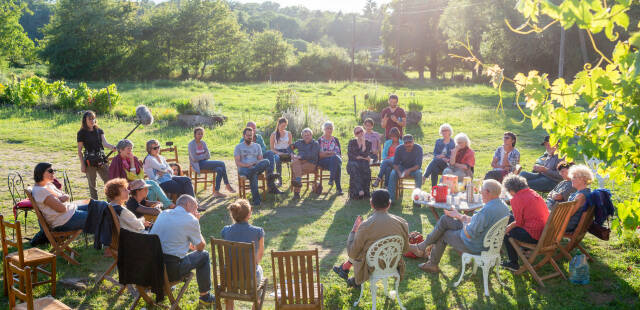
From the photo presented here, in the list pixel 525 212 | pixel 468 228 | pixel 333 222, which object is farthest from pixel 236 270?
pixel 333 222

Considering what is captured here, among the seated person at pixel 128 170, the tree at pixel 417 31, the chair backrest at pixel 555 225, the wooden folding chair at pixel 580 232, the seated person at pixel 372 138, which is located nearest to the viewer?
the chair backrest at pixel 555 225

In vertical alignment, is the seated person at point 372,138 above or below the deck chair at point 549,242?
above

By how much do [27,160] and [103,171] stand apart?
4.88 m

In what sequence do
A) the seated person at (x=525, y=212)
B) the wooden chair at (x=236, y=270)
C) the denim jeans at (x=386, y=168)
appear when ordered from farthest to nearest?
the denim jeans at (x=386, y=168) → the seated person at (x=525, y=212) → the wooden chair at (x=236, y=270)

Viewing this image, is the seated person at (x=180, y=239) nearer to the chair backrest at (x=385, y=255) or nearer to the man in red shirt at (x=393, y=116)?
the chair backrest at (x=385, y=255)

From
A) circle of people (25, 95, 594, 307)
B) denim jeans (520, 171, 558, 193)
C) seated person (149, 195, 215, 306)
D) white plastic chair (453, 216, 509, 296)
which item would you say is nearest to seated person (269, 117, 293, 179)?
circle of people (25, 95, 594, 307)

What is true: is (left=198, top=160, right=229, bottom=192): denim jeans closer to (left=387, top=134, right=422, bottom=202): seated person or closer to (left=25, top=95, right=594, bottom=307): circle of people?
(left=25, top=95, right=594, bottom=307): circle of people

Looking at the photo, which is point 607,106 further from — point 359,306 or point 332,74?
point 332,74

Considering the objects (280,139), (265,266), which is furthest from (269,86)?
(265,266)

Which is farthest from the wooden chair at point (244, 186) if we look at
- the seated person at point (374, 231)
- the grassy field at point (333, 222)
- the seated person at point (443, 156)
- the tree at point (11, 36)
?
the tree at point (11, 36)

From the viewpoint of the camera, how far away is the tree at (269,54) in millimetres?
45562

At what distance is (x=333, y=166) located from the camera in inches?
392

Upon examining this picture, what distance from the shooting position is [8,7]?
48.1 m

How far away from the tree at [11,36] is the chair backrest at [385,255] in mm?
50841
